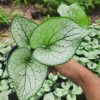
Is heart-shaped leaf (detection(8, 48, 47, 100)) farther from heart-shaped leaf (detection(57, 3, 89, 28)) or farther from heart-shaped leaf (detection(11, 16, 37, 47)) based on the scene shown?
heart-shaped leaf (detection(57, 3, 89, 28))

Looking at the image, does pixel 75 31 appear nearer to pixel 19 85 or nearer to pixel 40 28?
pixel 40 28

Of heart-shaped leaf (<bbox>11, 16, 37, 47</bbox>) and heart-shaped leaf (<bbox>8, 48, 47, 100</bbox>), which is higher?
heart-shaped leaf (<bbox>11, 16, 37, 47</bbox>)

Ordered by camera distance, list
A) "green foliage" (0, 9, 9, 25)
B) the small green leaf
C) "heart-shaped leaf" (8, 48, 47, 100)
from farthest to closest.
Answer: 1. "green foliage" (0, 9, 9, 25)
2. the small green leaf
3. "heart-shaped leaf" (8, 48, 47, 100)

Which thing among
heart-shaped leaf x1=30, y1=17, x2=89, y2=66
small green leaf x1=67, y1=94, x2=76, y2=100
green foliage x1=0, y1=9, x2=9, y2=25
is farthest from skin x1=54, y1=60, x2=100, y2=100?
green foliage x1=0, y1=9, x2=9, y2=25

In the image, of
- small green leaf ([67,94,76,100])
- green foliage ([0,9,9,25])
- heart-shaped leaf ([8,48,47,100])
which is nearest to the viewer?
A: heart-shaped leaf ([8,48,47,100])

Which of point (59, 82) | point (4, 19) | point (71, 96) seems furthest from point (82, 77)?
point (4, 19)

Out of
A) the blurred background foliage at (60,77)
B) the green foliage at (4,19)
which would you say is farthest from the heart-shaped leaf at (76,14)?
the green foliage at (4,19)

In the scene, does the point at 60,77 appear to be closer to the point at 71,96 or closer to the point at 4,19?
the point at 71,96
